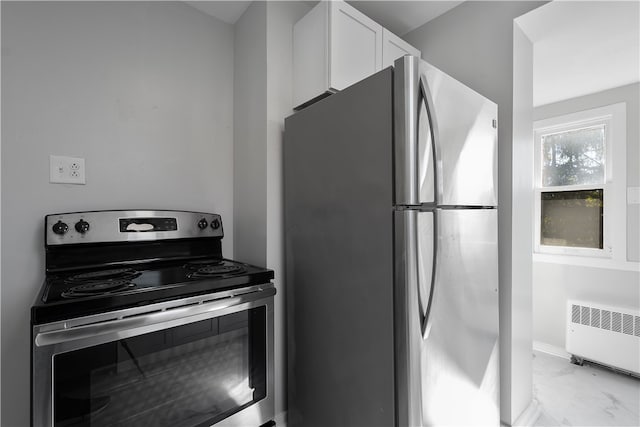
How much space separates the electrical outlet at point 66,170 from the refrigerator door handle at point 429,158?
147cm

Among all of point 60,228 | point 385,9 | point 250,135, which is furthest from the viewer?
point 385,9

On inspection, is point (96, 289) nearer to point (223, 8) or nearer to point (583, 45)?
point (223, 8)

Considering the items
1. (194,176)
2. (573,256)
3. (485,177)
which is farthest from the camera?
(573,256)

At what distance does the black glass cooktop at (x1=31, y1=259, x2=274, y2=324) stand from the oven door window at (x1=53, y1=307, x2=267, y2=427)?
117 mm

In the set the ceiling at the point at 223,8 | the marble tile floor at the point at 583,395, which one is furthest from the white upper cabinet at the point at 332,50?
the marble tile floor at the point at 583,395

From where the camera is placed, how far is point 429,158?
1.02 m

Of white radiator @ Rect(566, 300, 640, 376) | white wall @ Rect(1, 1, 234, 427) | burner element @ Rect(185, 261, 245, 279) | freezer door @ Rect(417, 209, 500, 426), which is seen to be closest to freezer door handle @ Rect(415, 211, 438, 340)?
freezer door @ Rect(417, 209, 500, 426)

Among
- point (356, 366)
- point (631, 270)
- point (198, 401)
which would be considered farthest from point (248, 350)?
point (631, 270)

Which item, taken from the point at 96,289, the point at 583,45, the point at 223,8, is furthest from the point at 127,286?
the point at 583,45

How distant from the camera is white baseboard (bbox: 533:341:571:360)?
8.32ft

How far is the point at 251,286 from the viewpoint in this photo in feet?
3.93

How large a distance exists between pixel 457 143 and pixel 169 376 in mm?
1316

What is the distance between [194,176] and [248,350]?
40.0 inches

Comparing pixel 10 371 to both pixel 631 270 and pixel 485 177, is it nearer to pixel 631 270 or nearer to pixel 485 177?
pixel 485 177
